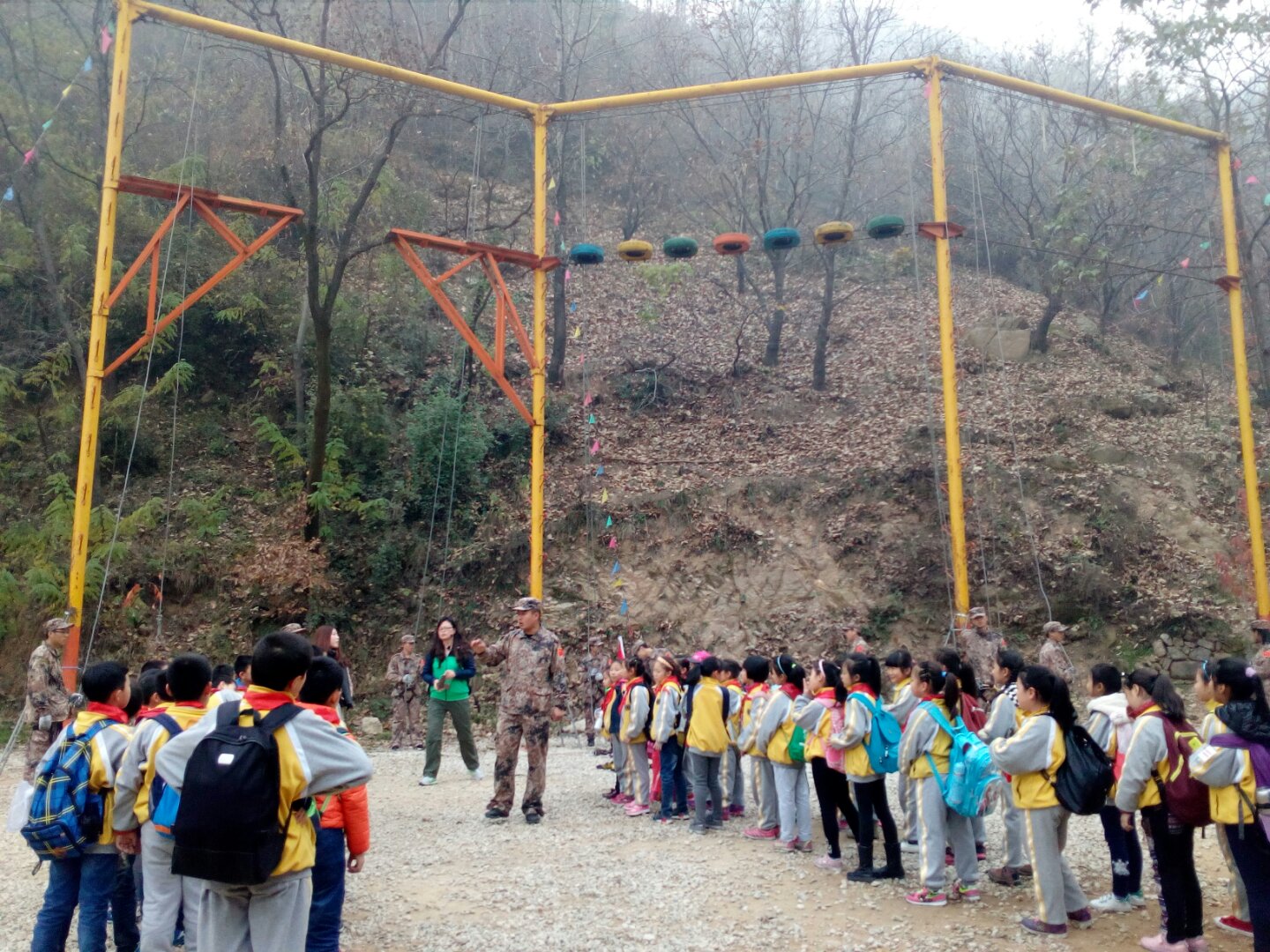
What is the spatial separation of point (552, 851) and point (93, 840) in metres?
4.09

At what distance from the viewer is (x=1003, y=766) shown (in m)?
6.16

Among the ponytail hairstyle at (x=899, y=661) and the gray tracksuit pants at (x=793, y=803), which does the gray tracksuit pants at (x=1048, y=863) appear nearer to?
the ponytail hairstyle at (x=899, y=661)

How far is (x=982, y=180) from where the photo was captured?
1348 inches

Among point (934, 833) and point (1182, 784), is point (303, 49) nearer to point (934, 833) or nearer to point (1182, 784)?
point (934, 833)

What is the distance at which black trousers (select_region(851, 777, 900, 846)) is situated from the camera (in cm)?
741

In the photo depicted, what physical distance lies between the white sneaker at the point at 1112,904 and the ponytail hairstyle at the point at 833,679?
7.14 feet

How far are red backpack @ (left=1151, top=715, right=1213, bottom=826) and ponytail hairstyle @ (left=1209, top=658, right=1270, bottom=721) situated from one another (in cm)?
40

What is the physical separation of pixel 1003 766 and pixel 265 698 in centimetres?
443

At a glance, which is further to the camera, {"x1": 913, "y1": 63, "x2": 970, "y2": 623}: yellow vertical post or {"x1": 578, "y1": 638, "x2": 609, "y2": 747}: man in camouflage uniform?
{"x1": 578, "y1": 638, "x2": 609, "y2": 747}: man in camouflage uniform

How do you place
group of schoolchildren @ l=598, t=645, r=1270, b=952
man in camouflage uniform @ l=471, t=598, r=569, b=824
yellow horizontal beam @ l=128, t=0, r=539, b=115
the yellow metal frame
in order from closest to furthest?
group of schoolchildren @ l=598, t=645, r=1270, b=952, man in camouflage uniform @ l=471, t=598, r=569, b=824, the yellow metal frame, yellow horizontal beam @ l=128, t=0, r=539, b=115

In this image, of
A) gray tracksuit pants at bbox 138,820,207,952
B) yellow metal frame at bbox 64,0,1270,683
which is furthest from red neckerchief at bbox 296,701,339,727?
yellow metal frame at bbox 64,0,1270,683

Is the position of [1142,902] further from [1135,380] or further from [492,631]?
[1135,380]

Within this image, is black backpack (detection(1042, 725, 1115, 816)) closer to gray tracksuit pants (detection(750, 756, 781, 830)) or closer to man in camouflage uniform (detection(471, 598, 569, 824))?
gray tracksuit pants (detection(750, 756, 781, 830))

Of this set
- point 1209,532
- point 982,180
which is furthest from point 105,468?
point 982,180
